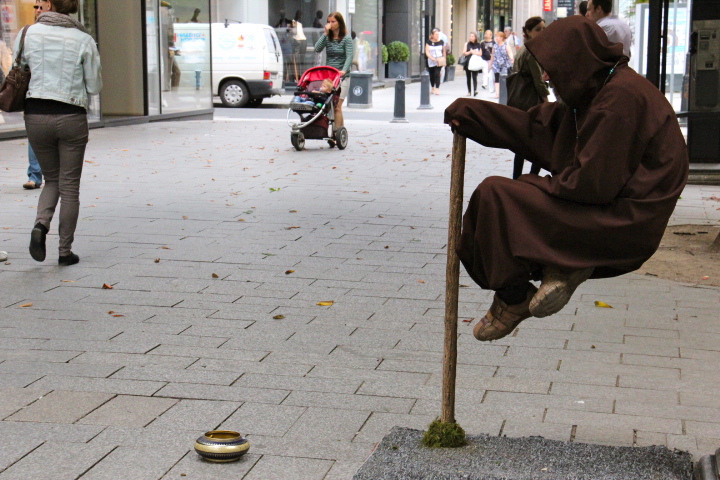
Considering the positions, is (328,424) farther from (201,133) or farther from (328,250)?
(201,133)

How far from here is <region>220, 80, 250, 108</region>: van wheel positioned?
2384cm

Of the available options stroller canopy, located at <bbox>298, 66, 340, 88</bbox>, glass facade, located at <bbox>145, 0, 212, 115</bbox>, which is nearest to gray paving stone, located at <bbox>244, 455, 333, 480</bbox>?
stroller canopy, located at <bbox>298, 66, 340, 88</bbox>

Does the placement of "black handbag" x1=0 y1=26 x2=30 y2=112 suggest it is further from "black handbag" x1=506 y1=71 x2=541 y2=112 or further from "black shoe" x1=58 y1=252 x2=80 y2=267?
"black handbag" x1=506 y1=71 x2=541 y2=112

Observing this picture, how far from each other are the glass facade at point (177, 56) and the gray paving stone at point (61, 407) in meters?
16.1

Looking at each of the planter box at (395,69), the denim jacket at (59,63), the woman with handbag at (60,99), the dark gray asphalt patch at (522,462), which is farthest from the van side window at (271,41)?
the dark gray asphalt patch at (522,462)

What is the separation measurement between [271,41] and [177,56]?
11.5 feet

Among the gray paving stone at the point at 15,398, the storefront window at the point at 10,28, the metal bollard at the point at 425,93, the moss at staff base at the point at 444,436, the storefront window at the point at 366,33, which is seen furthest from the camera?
the storefront window at the point at 366,33

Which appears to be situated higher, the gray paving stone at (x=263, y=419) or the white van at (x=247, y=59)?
the white van at (x=247, y=59)

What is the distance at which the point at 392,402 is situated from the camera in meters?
4.26

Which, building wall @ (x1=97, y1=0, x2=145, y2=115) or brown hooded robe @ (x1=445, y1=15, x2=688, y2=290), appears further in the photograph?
building wall @ (x1=97, y1=0, x2=145, y2=115)

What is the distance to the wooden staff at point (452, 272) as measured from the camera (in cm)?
328

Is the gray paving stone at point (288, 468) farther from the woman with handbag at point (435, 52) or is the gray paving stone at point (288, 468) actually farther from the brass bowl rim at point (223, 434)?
the woman with handbag at point (435, 52)

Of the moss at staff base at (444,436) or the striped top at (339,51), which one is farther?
the striped top at (339,51)

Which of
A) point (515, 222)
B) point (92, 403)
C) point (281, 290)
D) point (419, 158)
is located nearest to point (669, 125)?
point (515, 222)
